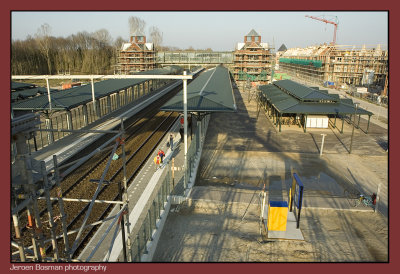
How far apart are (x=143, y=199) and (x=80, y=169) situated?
6165 millimetres

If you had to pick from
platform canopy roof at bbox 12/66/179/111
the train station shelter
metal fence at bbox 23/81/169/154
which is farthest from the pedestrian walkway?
the train station shelter

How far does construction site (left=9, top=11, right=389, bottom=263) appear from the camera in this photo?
31.2ft

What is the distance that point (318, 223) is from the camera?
13594mm

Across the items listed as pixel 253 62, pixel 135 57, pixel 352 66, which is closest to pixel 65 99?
pixel 253 62

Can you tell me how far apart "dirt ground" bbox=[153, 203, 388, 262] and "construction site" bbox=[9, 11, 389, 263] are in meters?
0.05

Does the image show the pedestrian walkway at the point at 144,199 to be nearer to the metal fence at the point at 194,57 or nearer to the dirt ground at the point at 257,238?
the dirt ground at the point at 257,238

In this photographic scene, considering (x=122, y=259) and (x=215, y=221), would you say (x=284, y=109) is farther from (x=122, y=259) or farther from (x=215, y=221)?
(x=122, y=259)

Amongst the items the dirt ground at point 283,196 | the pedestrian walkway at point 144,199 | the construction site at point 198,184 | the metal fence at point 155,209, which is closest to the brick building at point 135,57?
the construction site at point 198,184

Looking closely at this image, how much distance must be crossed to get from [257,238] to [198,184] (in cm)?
612

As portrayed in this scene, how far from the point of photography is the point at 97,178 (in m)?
17.5

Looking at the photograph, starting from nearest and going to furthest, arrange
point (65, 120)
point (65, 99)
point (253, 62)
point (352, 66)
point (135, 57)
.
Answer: point (65, 99)
point (65, 120)
point (352, 66)
point (253, 62)
point (135, 57)

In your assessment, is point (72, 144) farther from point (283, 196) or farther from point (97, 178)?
point (283, 196)

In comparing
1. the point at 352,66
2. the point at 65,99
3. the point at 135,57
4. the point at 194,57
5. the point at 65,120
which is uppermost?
the point at 194,57

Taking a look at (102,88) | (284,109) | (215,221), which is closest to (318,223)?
(215,221)
